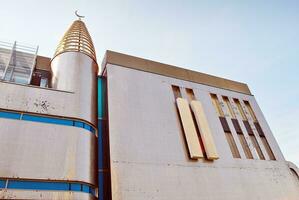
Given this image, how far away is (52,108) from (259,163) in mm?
14534

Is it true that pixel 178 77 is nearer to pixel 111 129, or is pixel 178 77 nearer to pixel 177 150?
pixel 177 150

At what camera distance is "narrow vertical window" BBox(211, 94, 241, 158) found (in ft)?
48.1

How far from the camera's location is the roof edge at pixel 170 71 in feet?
48.2

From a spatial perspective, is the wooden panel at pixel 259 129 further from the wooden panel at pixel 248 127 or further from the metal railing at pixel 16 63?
the metal railing at pixel 16 63

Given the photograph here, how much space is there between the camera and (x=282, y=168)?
1547 cm

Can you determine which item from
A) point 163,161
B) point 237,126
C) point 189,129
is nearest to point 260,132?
point 237,126

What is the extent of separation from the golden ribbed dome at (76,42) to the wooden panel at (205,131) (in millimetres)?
8327

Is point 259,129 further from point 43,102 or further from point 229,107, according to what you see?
point 43,102

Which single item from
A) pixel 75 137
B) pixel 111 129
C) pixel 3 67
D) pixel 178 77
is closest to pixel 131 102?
pixel 111 129

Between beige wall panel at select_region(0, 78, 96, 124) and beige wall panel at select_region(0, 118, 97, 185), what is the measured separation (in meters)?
0.83

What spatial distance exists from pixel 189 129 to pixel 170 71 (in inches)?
227

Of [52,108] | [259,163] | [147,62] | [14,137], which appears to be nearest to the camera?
[14,137]

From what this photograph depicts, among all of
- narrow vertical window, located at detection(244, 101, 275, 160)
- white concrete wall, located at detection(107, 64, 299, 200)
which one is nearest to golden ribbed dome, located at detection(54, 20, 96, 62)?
white concrete wall, located at detection(107, 64, 299, 200)

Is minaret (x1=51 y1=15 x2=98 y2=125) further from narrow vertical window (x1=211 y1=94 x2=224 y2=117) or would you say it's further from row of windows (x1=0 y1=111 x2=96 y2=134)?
narrow vertical window (x1=211 y1=94 x2=224 y2=117)
